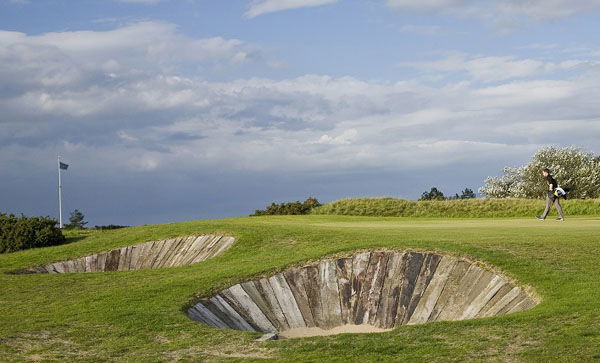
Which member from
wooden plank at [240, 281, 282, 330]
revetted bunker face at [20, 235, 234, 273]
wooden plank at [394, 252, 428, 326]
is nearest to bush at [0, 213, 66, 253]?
revetted bunker face at [20, 235, 234, 273]

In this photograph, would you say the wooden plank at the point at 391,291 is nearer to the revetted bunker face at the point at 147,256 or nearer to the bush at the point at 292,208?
the revetted bunker face at the point at 147,256

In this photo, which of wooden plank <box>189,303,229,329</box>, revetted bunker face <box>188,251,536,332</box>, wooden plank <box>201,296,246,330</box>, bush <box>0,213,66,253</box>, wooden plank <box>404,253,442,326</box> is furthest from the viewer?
bush <box>0,213,66,253</box>

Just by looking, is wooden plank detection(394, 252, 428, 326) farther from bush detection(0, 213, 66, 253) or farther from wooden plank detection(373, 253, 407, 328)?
bush detection(0, 213, 66, 253)

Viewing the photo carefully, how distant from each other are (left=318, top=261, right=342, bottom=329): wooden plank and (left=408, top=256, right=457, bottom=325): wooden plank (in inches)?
77.5

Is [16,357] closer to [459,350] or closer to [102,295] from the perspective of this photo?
[102,295]

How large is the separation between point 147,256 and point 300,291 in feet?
35.0

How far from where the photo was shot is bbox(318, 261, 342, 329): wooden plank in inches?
674

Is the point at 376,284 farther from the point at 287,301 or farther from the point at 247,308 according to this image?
the point at 247,308

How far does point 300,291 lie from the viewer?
1772cm

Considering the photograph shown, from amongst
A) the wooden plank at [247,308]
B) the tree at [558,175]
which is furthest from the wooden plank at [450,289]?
the tree at [558,175]

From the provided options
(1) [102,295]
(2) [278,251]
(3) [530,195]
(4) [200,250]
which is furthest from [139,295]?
(3) [530,195]

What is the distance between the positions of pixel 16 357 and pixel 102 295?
17.2ft

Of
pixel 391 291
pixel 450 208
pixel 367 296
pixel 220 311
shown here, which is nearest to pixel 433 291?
pixel 391 291

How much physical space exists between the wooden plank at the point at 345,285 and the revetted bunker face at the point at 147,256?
24.2 feet
